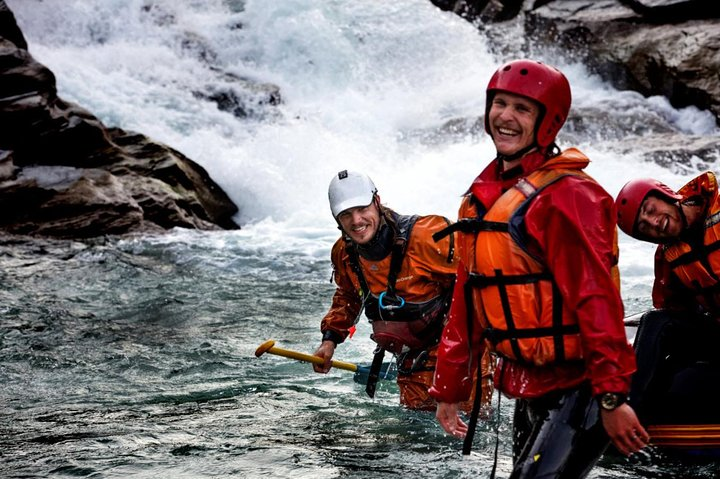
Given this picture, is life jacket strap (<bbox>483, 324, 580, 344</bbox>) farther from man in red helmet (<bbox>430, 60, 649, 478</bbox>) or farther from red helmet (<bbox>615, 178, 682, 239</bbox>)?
red helmet (<bbox>615, 178, 682, 239</bbox>)

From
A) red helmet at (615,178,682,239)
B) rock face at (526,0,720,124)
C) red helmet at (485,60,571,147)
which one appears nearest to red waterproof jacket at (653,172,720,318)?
red helmet at (615,178,682,239)

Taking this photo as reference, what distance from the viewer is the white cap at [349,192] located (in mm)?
4551

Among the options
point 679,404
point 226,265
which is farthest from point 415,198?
point 679,404

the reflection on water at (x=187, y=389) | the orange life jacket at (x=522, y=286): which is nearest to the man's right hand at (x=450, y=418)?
the orange life jacket at (x=522, y=286)

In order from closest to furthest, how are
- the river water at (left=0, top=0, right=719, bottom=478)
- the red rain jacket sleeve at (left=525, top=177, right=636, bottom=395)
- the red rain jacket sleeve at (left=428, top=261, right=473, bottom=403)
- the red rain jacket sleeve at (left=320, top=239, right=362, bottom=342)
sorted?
the red rain jacket sleeve at (left=525, top=177, right=636, bottom=395), the red rain jacket sleeve at (left=428, top=261, right=473, bottom=403), the river water at (left=0, top=0, right=719, bottom=478), the red rain jacket sleeve at (left=320, top=239, right=362, bottom=342)

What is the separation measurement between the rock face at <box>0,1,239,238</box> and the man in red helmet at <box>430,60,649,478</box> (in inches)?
366

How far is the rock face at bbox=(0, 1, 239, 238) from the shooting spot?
438 inches

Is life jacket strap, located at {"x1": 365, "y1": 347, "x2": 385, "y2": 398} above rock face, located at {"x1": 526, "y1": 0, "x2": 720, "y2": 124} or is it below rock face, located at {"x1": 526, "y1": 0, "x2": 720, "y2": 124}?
below

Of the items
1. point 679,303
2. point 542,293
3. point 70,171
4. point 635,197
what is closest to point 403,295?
point 635,197

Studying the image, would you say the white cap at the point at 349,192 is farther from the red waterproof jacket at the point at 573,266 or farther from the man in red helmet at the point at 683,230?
the red waterproof jacket at the point at 573,266

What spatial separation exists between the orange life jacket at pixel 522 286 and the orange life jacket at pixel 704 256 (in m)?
1.52

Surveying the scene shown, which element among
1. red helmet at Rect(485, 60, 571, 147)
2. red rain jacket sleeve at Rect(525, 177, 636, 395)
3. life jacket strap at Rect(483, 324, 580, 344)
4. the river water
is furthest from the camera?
the river water

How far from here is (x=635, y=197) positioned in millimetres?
4129

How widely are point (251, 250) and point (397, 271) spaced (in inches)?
268
